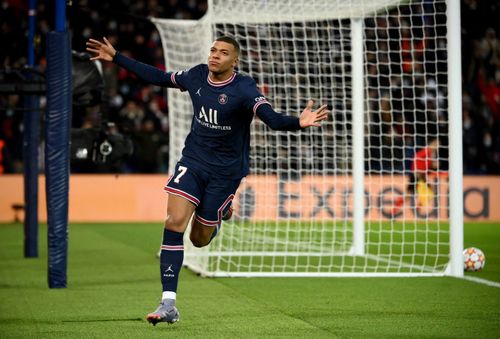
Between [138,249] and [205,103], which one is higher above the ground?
[205,103]

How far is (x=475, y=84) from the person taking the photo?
2123 cm

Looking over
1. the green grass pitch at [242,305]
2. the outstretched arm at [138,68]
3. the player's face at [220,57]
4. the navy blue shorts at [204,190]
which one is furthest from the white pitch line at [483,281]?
the outstretched arm at [138,68]

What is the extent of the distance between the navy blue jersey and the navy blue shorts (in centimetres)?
6

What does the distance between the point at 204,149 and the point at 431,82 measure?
14827 millimetres

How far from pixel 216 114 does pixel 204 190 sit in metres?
0.57

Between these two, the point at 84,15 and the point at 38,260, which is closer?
the point at 38,260

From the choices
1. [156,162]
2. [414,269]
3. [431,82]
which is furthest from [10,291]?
[431,82]

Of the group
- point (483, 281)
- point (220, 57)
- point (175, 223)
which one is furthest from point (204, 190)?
point (483, 281)

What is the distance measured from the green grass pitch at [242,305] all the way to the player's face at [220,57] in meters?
1.80

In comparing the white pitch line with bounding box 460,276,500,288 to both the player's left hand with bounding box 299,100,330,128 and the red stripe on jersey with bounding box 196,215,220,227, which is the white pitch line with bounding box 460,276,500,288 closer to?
the red stripe on jersey with bounding box 196,215,220,227

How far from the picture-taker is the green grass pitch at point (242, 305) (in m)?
6.26

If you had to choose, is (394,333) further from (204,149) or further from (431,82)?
(431,82)

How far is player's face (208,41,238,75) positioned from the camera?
672 centimetres

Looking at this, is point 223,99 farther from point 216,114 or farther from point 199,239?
point 199,239
